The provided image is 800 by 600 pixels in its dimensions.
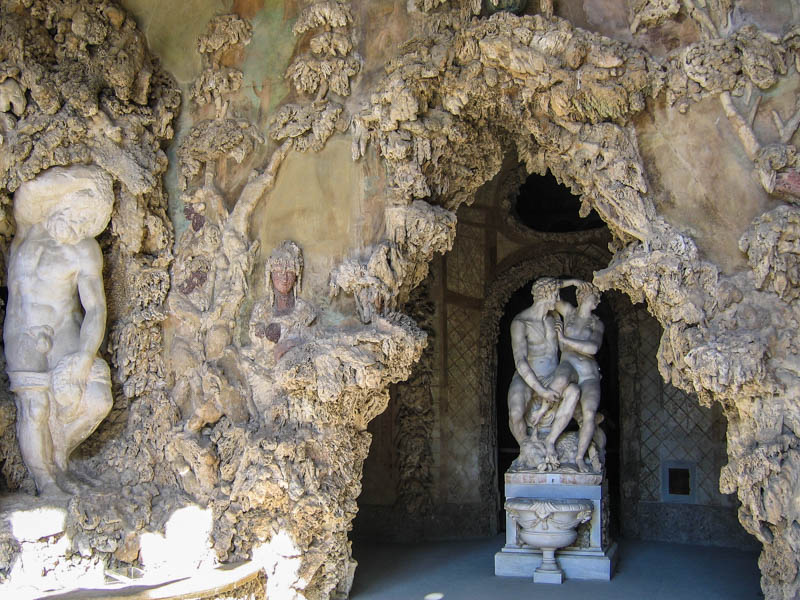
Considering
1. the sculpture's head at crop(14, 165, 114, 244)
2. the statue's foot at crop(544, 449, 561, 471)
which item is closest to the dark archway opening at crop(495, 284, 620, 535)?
the statue's foot at crop(544, 449, 561, 471)

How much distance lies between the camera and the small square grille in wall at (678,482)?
7.79 m

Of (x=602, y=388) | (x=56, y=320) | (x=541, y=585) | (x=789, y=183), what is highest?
(x=789, y=183)

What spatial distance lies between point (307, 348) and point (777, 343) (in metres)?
2.86

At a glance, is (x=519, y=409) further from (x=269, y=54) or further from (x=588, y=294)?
(x=269, y=54)

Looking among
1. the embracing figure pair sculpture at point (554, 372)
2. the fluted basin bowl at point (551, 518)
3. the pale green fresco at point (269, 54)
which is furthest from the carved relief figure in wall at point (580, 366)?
the pale green fresco at point (269, 54)

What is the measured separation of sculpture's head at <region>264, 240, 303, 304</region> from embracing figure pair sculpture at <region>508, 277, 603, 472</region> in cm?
183

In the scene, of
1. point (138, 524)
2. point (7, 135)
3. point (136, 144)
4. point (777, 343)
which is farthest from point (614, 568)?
point (7, 135)

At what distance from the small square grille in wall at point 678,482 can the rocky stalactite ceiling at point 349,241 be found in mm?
2741

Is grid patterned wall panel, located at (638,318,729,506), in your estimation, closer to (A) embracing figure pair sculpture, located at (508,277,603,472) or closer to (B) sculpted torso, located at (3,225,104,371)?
(A) embracing figure pair sculpture, located at (508,277,603,472)

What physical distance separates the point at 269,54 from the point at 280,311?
1.90 meters

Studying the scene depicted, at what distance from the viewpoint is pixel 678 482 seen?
7.87 metres

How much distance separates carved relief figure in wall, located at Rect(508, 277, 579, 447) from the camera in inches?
268

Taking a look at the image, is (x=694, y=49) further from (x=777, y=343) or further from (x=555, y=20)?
(x=777, y=343)

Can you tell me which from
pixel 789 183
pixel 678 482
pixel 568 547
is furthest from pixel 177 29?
pixel 678 482
